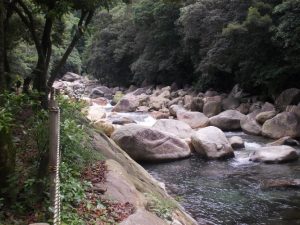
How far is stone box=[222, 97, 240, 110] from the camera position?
24.3m

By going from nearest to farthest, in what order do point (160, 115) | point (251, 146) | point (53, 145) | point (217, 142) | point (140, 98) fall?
1. point (53, 145)
2. point (217, 142)
3. point (251, 146)
4. point (160, 115)
5. point (140, 98)

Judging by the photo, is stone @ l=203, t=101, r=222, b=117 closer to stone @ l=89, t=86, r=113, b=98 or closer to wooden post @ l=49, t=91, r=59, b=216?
stone @ l=89, t=86, r=113, b=98

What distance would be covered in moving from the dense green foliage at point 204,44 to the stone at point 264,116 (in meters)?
2.15

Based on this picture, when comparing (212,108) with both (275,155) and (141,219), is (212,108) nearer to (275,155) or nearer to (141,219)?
(275,155)

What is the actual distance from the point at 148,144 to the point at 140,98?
56.9 ft

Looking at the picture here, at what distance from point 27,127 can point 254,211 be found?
18.0 ft

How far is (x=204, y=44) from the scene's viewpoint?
26625 millimetres

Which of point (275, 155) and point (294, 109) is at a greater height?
point (294, 109)

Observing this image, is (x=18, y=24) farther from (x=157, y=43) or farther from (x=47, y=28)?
(x=157, y=43)

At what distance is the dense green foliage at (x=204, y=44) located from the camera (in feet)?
63.5

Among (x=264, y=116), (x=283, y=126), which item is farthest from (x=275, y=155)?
(x=264, y=116)

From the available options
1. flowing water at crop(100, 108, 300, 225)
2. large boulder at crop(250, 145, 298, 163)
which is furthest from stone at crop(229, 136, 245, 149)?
large boulder at crop(250, 145, 298, 163)

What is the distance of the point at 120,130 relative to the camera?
560 inches

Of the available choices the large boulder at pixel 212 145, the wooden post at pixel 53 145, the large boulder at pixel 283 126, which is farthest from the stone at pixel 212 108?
the wooden post at pixel 53 145
